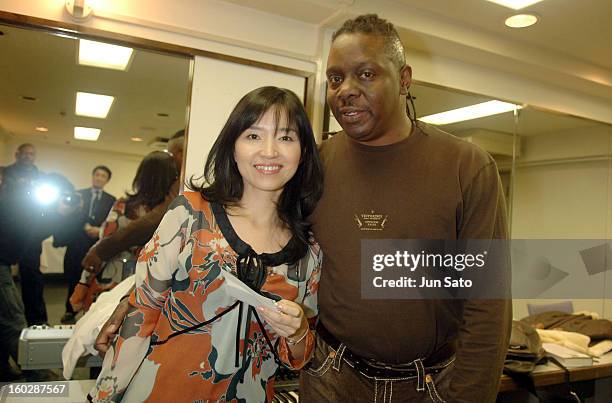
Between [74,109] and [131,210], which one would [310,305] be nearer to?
[131,210]

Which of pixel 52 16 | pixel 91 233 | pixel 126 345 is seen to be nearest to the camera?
pixel 126 345

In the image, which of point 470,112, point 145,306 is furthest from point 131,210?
point 470,112

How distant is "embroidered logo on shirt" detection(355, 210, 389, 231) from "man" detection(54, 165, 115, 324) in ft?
3.55

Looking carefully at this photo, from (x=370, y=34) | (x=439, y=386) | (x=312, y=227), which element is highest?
(x=370, y=34)

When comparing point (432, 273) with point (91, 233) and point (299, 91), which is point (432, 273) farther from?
point (91, 233)

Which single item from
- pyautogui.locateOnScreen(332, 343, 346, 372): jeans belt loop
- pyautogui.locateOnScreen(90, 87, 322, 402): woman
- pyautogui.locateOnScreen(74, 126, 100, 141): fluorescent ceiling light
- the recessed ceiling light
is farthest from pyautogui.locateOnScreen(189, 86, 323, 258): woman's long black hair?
the recessed ceiling light

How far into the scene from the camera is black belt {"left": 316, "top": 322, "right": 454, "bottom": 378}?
116cm

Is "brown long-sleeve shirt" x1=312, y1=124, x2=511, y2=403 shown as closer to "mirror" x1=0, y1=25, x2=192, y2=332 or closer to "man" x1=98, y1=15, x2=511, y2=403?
"man" x1=98, y1=15, x2=511, y2=403

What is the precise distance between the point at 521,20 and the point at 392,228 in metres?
1.53

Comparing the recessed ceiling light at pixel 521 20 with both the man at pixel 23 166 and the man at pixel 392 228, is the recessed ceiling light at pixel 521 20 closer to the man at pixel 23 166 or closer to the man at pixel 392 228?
the man at pixel 392 228

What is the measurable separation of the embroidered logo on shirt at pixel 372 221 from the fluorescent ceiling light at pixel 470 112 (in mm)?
1213

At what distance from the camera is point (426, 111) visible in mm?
2266

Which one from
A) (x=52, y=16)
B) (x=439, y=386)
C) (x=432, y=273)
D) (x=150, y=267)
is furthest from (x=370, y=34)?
(x=52, y=16)

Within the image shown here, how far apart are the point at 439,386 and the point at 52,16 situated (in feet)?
5.59
